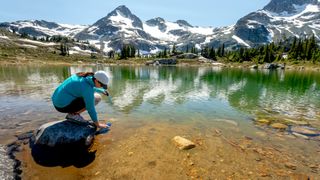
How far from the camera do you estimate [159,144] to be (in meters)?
9.15

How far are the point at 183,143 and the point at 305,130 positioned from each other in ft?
25.4

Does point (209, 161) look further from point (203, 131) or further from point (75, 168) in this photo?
point (75, 168)

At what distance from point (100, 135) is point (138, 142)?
2049 mm

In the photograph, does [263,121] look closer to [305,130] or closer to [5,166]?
[305,130]

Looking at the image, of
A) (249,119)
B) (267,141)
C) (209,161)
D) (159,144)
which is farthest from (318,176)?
(249,119)

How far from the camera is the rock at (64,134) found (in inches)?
319

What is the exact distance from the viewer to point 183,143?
9.03 metres

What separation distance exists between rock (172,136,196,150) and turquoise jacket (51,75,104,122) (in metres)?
3.86

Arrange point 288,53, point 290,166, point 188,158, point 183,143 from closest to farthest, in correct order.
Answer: point 290,166 → point 188,158 → point 183,143 → point 288,53

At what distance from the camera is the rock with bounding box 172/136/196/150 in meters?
8.80

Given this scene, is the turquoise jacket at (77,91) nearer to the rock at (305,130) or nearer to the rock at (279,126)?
the rock at (279,126)

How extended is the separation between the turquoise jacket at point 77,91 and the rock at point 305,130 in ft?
36.2

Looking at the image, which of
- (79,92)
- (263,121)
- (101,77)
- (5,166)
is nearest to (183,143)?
(101,77)

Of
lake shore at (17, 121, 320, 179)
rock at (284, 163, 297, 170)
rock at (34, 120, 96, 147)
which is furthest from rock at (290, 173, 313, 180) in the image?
rock at (34, 120, 96, 147)
